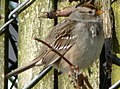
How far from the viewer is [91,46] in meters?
2.04

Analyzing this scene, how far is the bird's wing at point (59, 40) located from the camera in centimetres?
186

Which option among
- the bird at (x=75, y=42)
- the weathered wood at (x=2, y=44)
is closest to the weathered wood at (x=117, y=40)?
the bird at (x=75, y=42)

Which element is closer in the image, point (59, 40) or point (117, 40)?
point (117, 40)

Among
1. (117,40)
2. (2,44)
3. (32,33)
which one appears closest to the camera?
(117,40)

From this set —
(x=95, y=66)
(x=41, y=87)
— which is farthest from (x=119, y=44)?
(x=41, y=87)

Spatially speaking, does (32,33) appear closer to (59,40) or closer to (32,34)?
(32,34)

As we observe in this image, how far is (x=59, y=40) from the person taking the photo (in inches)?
80.1

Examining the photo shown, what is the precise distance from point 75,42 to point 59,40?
10 centimetres

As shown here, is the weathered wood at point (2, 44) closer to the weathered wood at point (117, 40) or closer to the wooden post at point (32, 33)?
the wooden post at point (32, 33)

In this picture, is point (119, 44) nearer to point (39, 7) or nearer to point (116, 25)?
point (116, 25)

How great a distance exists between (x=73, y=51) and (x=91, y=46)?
0.09m

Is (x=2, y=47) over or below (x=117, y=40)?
below

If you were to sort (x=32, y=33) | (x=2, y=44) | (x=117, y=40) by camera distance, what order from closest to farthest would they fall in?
(x=117, y=40) → (x=32, y=33) → (x=2, y=44)

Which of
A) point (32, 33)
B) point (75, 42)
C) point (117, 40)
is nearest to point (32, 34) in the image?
point (32, 33)
